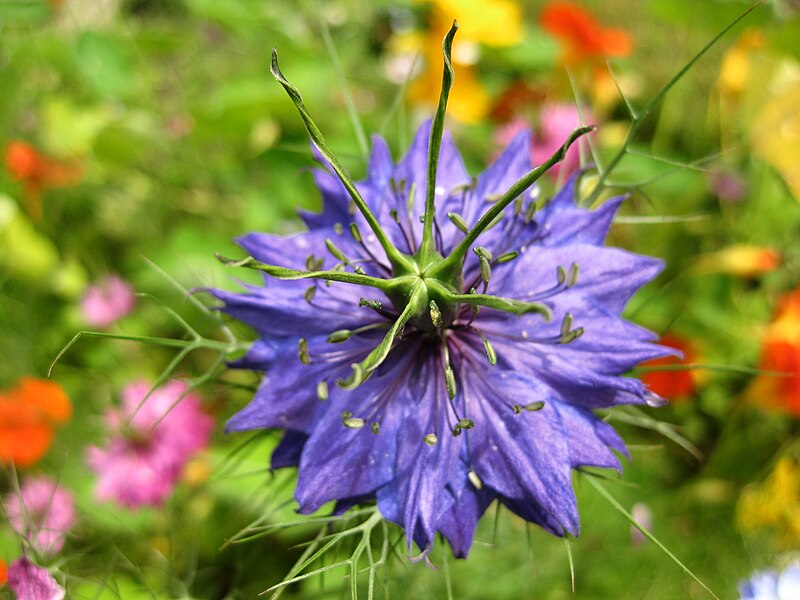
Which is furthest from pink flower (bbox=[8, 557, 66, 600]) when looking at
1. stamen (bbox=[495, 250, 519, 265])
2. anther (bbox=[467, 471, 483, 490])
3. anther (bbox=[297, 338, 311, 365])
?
stamen (bbox=[495, 250, 519, 265])

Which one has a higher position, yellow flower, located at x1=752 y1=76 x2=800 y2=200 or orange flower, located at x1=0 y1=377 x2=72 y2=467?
yellow flower, located at x1=752 y1=76 x2=800 y2=200

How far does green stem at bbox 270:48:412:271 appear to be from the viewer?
0.66 meters

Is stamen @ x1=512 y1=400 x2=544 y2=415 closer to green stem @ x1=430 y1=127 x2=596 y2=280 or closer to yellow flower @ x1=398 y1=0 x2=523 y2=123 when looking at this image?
green stem @ x1=430 y1=127 x2=596 y2=280

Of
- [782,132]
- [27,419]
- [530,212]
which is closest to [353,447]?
[530,212]

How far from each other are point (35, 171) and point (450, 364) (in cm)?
159

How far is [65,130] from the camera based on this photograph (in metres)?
2.05

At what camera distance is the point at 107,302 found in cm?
203

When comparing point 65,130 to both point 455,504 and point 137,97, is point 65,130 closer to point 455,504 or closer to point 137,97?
point 137,97

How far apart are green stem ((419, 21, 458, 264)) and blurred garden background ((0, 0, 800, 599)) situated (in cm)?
80

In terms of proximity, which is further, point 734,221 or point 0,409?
point 734,221

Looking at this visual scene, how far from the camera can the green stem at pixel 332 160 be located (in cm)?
66

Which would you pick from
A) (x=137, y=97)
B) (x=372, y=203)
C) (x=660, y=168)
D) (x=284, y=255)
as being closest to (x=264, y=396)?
(x=284, y=255)

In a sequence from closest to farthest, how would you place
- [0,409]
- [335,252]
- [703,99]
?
[335,252], [0,409], [703,99]

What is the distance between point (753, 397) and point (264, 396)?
4.46 ft
